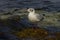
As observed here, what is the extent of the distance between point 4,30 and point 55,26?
8.47ft

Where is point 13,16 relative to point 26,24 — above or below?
above

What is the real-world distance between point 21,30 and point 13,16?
2750 mm

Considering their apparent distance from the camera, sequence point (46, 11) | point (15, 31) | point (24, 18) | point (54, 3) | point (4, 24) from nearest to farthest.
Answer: point (15, 31), point (4, 24), point (24, 18), point (46, 11), point (54, 3)

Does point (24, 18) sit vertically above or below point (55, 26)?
above

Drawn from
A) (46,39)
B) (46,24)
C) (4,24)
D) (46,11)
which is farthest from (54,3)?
(46,39)

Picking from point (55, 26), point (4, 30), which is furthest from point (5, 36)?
point (55, 26)

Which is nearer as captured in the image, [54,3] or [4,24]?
[4,24]

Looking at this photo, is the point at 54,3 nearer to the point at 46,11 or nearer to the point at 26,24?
the point at 46,11

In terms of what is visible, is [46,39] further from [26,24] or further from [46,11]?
[46,11]

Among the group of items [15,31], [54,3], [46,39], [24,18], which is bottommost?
[46,39]

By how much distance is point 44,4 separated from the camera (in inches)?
625

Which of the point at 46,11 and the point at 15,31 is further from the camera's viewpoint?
the point at 46,11

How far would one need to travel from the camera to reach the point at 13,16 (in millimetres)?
12719

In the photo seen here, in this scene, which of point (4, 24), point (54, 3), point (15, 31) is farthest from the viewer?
point (54, 3)
